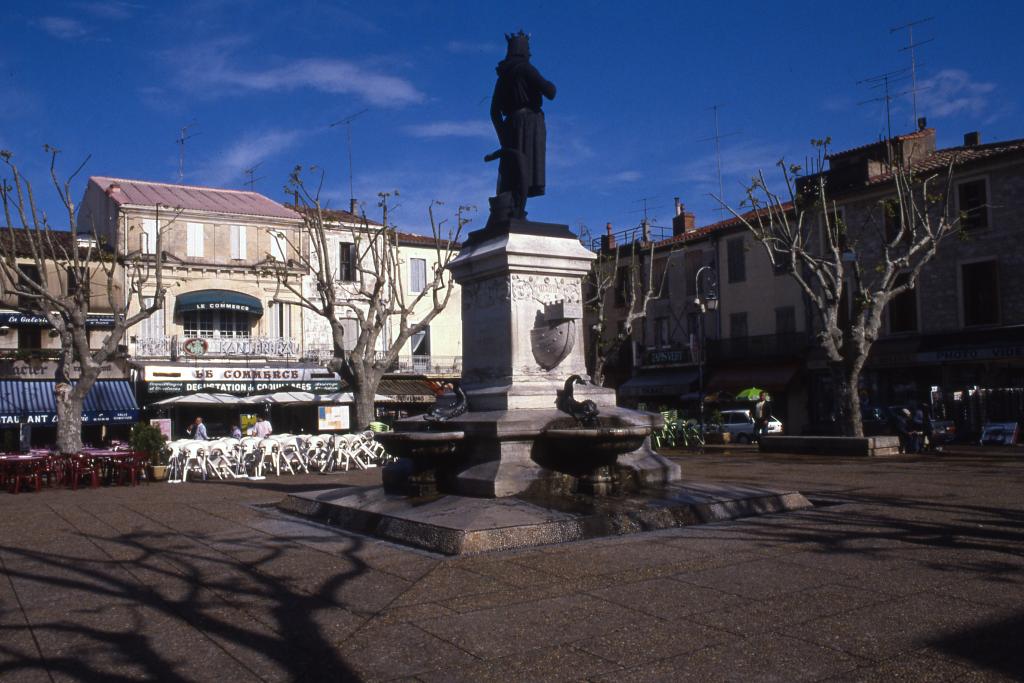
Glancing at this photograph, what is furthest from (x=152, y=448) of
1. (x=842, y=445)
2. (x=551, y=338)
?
(x=842, y=445)

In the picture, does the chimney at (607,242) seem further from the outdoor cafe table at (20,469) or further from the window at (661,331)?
the outdoor cafe table at (20,469)

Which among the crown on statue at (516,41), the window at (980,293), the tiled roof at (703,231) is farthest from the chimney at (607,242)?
the crown on statue at (516,41)

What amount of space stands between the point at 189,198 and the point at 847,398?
104ft

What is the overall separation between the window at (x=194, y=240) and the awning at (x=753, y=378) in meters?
23.5

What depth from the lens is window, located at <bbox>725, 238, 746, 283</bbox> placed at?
4328cm

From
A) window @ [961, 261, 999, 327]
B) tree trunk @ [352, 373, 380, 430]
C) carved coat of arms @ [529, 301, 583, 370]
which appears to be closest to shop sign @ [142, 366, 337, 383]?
tree trunk @ [352, 373, 380, 430]

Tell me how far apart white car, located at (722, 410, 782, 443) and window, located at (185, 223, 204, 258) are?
23.0m

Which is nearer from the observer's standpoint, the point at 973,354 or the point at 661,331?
the point at 973,354

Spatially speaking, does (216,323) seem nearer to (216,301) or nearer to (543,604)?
(216,301)

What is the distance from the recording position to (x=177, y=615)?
6.05 meters

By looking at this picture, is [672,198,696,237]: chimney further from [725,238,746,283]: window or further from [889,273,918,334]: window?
[889,273,918,334]: window

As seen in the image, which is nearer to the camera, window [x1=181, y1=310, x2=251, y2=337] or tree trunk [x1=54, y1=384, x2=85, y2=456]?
tree trunk [x1=54, y1=384, x2=85, y2=456]

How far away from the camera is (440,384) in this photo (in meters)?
44.6

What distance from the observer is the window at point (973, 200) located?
1326 inches
